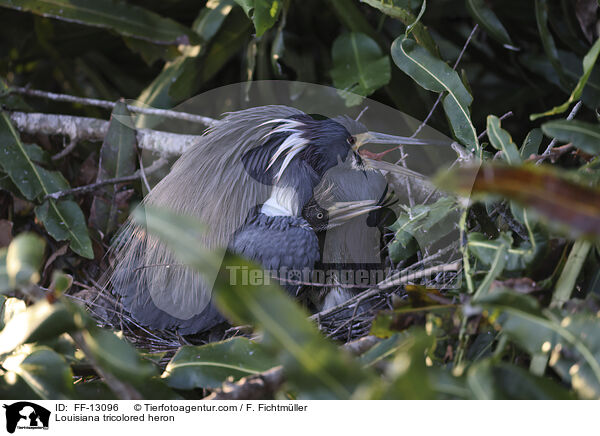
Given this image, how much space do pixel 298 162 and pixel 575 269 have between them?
95 cm

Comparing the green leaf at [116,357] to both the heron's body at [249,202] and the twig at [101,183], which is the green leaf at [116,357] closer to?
the heron's body at [249,202]

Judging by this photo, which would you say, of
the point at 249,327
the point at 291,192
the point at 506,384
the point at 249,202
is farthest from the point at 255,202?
the point at 506,384

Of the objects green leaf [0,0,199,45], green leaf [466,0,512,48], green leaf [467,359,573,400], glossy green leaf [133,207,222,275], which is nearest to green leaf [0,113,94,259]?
green leaf [0,0,199,45]

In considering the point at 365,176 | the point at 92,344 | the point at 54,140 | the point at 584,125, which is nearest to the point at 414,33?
the point at 365,176

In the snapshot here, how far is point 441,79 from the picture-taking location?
4.63 feet

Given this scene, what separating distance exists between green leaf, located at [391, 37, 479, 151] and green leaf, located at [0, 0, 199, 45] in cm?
97

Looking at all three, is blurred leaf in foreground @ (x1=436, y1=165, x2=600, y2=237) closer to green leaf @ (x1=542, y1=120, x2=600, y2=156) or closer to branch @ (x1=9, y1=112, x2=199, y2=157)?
green leaf @ (x1=542, y1=120, x2=600, y2=156)

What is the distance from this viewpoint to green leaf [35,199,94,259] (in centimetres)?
178

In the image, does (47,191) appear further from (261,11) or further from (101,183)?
(261,11)

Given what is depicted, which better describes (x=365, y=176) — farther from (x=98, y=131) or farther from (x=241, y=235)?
(x=98, y=131)

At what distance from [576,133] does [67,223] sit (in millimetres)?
1548

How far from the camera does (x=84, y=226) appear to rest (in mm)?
1825

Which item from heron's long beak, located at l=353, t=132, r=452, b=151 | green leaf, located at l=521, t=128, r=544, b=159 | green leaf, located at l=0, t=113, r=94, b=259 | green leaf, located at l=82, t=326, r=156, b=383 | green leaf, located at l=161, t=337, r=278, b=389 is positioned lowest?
green leaf, located at l=0, t=113, r=94, b=259
